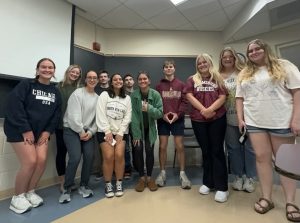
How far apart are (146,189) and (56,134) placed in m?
1.20

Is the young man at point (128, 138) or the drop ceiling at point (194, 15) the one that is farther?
the drop ceiling at point (194, 15)

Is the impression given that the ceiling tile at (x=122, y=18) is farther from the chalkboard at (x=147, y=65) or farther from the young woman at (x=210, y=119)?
the young woman at (x=210, y=119)

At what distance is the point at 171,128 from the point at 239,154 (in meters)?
0.80

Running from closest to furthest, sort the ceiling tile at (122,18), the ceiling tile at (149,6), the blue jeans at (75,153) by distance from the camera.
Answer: the blue jeans at (75,153)
the ceiling tile at (149,6)
the ceiling tile at (122,18)

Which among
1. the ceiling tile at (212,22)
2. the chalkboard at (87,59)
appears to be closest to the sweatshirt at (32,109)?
the chalkboard at (87,59)

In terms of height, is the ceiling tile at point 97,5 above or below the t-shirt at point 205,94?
above

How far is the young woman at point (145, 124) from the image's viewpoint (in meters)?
2.54

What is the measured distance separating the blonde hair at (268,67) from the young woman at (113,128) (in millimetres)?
1256

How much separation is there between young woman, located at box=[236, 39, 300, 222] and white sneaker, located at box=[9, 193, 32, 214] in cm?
200

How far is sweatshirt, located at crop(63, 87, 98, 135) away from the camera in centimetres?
233

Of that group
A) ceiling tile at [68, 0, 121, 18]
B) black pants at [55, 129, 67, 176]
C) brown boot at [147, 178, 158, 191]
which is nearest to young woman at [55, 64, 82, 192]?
black pants at [55, 129, 67, 176]

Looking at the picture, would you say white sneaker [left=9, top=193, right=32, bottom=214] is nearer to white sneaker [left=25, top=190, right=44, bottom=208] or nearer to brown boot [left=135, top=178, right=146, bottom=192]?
white sneaker [left=25, top=190, right=44, bottom=208]

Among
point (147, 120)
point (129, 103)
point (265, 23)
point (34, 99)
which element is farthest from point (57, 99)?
point (265, 23)

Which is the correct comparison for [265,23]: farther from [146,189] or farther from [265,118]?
[146,189]
